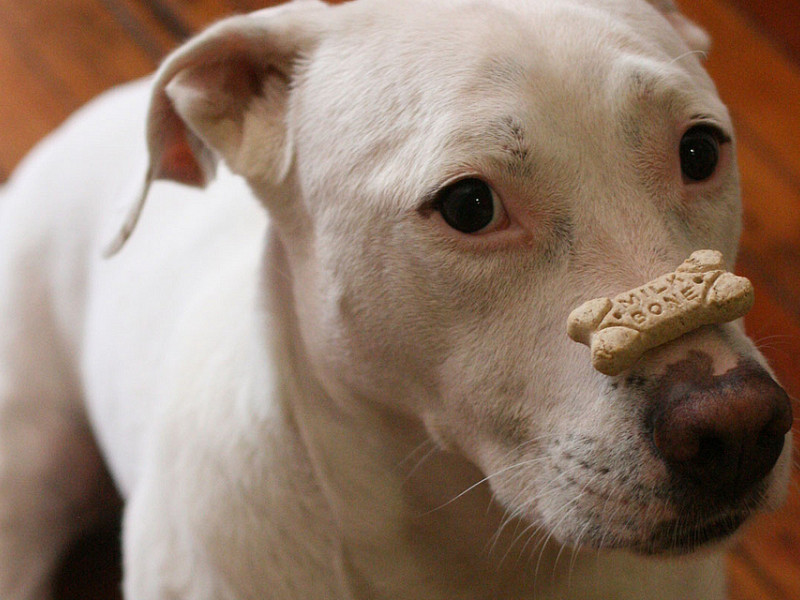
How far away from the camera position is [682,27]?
1489 mm

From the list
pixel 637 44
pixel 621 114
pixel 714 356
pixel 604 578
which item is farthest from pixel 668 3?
pixel 604 578

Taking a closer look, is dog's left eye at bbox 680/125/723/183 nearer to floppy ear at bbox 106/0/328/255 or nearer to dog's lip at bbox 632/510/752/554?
dog's lip at bbox 632/510/752/554

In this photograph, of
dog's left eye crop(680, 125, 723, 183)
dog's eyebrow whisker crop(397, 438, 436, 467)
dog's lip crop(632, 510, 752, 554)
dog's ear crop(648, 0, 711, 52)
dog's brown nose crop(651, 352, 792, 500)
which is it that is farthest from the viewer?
dog's ear crop(648, 0, 711, 52)

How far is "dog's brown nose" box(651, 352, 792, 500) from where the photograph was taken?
3.10ft

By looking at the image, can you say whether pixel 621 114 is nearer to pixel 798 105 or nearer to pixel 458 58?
pixel 458 58

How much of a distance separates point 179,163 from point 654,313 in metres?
0.91

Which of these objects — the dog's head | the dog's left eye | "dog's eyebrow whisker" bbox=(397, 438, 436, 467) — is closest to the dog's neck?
"dog's eyebrow whisker" bbox=(397, 438, 436, 467)

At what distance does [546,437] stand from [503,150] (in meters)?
0.37

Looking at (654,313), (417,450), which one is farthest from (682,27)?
(417,450)

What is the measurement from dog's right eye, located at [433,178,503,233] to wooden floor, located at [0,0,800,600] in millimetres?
1582

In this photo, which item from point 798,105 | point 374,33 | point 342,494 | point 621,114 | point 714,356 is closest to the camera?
point 714,356

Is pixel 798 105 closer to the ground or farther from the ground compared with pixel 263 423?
closer to the ground

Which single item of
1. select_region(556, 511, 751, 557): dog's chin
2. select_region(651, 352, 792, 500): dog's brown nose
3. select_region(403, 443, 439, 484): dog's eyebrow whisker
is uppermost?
select_region(651, 352, 792, 500): dog's brown nose

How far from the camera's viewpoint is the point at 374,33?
1270 mm
